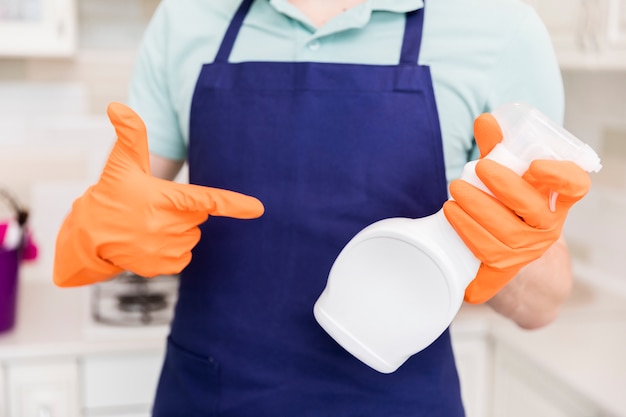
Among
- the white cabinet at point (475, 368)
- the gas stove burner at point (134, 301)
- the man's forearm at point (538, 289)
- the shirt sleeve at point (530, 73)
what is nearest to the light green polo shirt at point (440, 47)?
the shirt sleeve at point (530, 73)

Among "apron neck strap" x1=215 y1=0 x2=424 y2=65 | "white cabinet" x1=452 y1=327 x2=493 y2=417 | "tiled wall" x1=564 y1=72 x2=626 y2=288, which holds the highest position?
"apron neck strap" x1=215 y1=0 x2=424 y2=65

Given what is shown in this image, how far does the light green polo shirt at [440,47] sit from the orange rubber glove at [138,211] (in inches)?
8.3

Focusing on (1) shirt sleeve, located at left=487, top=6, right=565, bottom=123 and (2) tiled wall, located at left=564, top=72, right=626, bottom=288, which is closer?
(1) shirt sleeve, located at left=487, top=6, right=565, bottom=123

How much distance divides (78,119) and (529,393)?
4.60 feet

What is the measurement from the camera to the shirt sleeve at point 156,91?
1.07 metres

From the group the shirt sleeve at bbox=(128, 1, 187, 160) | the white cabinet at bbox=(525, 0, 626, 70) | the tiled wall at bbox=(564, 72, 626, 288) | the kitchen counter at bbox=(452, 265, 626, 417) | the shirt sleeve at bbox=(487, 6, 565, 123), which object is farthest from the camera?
the tiled wall at bbox=(564, 72, 626, 288)

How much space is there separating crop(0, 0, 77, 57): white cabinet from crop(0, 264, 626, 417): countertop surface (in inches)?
24.4

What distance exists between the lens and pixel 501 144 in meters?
0.74

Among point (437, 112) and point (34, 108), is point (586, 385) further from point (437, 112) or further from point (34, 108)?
point (34, 108)

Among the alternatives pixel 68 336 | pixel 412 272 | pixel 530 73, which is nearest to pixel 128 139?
pixel 412 272

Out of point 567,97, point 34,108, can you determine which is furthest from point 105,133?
point 567,97

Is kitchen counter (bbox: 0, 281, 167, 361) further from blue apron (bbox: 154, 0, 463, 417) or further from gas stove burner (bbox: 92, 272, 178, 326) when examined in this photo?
blue apron (bbox: 154, 0, 463, 417)

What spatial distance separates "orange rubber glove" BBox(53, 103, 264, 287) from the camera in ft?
2.66

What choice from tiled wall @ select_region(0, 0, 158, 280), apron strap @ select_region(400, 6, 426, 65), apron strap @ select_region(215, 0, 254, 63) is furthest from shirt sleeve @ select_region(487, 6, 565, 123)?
tiled wall @ select_region(0, 0, 158, 280)
